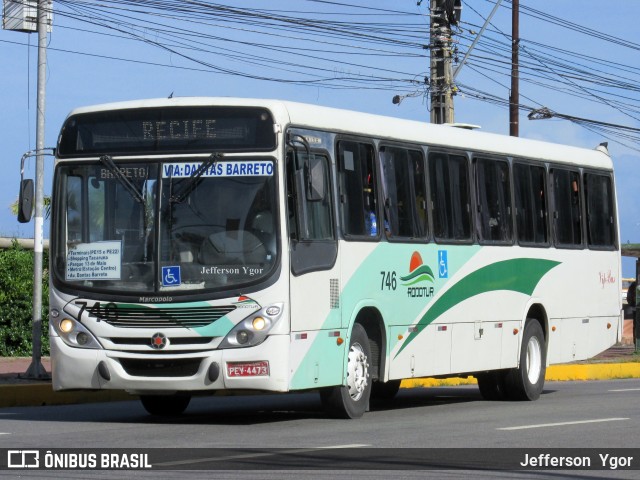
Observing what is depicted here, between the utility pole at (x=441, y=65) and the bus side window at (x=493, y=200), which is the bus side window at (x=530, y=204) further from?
the utility pole at (x=441, y=65)

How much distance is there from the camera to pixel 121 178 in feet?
47.0

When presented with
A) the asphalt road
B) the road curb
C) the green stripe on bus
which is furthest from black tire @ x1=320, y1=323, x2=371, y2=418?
the road curb

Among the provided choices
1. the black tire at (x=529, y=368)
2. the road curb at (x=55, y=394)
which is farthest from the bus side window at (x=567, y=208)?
the road curb at (x=55, y=394)

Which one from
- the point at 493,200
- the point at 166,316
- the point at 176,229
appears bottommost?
the point at 166,316

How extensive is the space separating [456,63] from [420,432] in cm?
1740

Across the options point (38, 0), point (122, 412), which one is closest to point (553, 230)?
point (122, 412)

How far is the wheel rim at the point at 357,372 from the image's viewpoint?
1498cm

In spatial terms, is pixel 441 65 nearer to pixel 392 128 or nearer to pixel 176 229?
pixel 392 128

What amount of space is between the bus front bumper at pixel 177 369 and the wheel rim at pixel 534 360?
6.01 metres

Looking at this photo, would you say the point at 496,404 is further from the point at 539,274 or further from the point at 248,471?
the point at 248,471

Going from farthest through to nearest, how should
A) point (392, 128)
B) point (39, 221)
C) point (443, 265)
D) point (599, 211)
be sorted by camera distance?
point (599, 211) < point (39, 221) < point (443, 265) < point (392, 128)

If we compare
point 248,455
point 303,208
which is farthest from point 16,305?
point 248,455

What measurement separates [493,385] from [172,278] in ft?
21.4

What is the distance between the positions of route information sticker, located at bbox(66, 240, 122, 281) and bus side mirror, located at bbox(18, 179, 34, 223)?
58.2 inches
